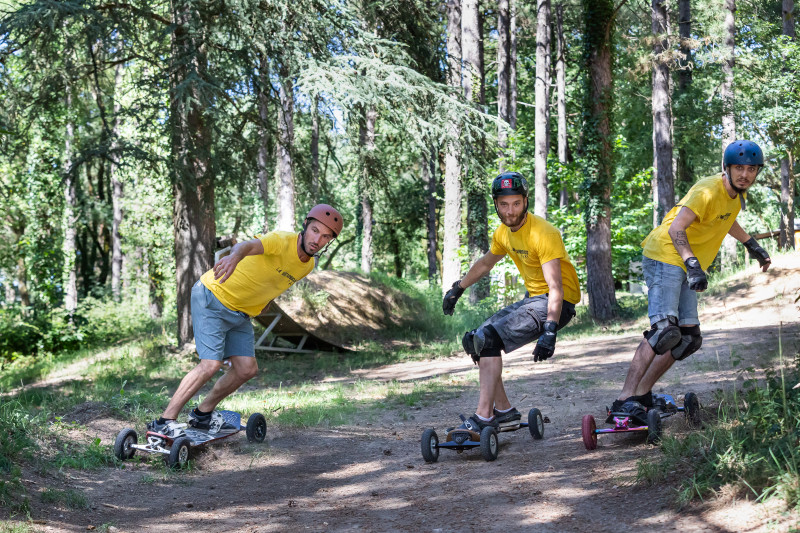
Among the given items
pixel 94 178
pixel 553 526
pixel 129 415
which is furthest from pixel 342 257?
pixel 553 526

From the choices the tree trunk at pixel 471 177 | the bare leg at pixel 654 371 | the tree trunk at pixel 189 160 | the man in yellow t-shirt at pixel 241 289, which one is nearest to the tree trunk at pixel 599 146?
the tree trunk at pixel 471 177

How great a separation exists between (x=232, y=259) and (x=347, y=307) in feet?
29.7

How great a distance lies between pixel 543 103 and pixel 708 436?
2034 centimetres

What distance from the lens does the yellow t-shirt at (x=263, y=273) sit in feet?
19.2

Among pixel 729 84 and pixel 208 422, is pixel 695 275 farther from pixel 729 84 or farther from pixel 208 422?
pixel 729 84

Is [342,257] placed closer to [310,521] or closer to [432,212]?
[432,212]

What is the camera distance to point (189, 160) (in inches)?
444

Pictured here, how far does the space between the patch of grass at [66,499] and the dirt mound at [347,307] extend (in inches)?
325

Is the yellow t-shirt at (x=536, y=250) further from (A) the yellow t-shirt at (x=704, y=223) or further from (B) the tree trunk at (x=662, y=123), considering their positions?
(B) the tree trunk at (x=662, y=123)

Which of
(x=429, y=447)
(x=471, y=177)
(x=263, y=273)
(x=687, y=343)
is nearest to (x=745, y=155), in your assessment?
(x=687, y=343)

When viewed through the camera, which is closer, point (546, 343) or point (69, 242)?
point (546, 343)

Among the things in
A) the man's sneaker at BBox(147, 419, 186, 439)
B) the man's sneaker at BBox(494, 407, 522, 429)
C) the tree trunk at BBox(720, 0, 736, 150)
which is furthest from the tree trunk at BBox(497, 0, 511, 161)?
the man's sneaker at BBox(147, 419, 186, 439)

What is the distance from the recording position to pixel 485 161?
13.0m

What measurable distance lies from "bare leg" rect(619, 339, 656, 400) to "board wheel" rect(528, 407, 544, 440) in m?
0.69
